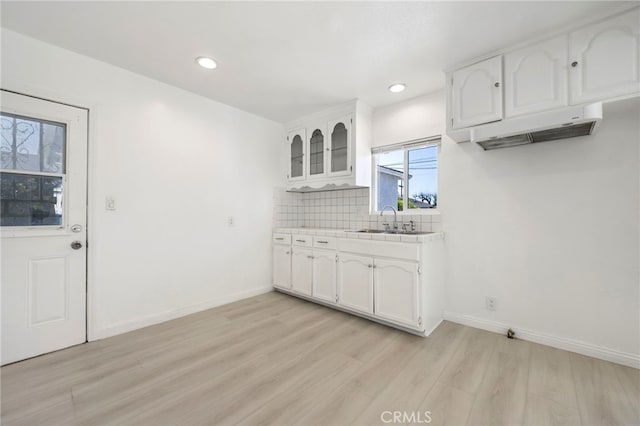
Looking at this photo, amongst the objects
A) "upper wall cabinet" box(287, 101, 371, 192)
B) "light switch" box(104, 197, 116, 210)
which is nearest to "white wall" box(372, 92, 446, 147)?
"upper wall cabinet" box(287, 101, 371, 192)

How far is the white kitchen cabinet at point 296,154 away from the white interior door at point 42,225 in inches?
87.6

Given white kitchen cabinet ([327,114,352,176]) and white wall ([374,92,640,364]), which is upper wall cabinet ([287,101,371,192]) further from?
white wall ([374,92,640,364])

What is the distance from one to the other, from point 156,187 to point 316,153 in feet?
6.18

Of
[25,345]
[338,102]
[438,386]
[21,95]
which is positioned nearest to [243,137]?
[338,102]

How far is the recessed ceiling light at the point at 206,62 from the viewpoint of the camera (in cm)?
229

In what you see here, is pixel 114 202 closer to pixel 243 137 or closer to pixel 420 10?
pixel 243 137

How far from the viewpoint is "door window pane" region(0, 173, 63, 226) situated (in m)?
1.95

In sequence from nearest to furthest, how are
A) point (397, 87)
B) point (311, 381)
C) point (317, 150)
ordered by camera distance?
point (311, 381)
point (397, 87)
point (317, 150)

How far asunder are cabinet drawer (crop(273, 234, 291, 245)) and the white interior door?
6.64 feet

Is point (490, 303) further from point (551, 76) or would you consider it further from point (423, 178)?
point (551, 76)

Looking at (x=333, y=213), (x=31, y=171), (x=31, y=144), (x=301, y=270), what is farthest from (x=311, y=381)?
(x=31, y=144)

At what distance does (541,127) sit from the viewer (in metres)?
1.91

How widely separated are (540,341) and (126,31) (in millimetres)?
4079

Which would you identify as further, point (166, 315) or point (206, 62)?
point (166, 315)
